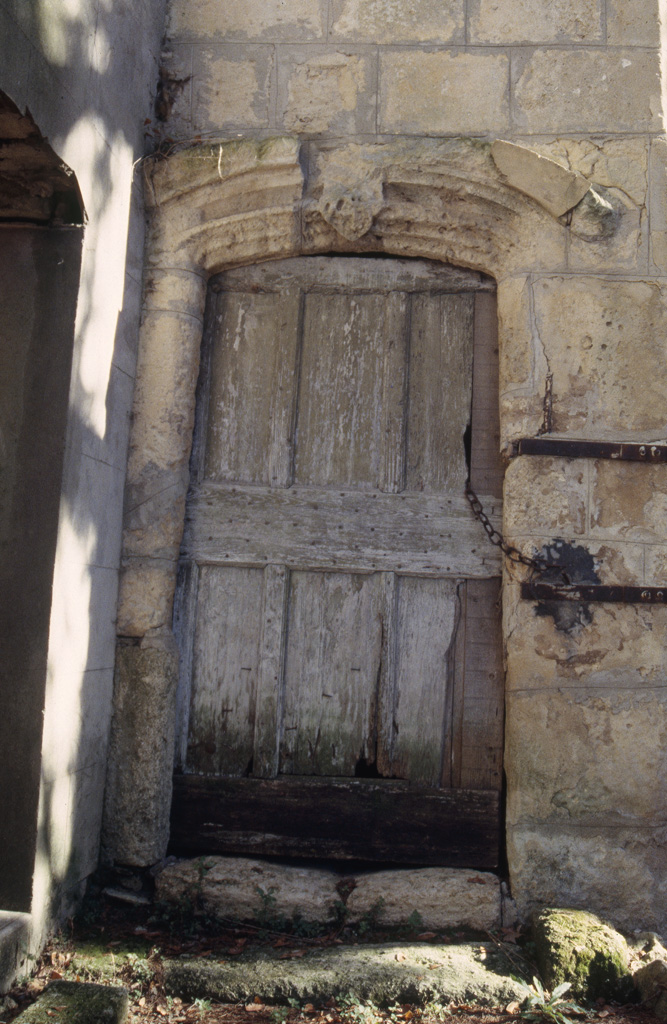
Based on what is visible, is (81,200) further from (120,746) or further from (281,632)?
(120,746)

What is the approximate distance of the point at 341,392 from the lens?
3.33 m

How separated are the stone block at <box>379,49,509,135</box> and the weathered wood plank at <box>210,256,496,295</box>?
0.52 m

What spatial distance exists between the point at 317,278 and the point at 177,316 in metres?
0.63

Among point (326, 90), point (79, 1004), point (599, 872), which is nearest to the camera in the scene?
point (79, 1004)

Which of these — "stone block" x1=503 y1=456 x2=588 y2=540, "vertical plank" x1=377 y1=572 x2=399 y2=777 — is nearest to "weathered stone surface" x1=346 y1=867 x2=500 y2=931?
"vertical plank" x1=377 y1=572 x2=399 y2=777

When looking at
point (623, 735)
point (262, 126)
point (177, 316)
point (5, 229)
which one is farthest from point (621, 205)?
point (5, 229)

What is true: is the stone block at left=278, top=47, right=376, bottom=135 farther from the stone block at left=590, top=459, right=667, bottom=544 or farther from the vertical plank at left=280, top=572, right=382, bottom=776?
the vertical plank at left=280, top=572, right=382, bottom=776

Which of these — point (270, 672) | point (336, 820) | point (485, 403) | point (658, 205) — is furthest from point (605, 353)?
point (336, 820)

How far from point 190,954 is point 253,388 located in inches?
83.3

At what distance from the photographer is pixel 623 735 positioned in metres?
2.84

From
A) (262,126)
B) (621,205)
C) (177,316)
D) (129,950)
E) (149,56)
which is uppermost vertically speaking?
(149,56)

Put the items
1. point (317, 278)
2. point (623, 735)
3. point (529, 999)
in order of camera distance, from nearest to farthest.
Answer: point (529, 999) → point (623, 735) → point (317, 278)

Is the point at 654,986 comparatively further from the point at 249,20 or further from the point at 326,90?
the point at 249,20

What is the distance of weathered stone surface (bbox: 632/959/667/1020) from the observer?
7.68 feet
